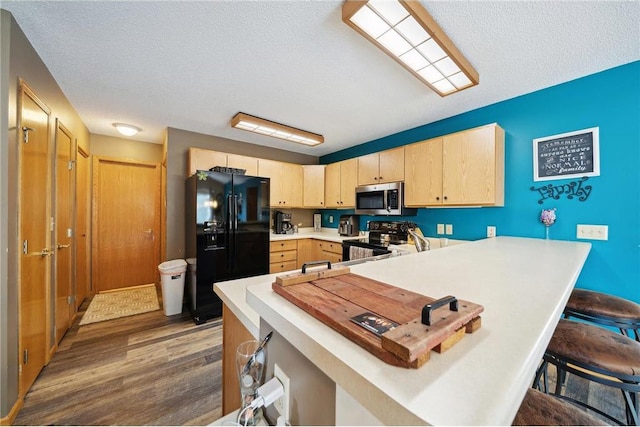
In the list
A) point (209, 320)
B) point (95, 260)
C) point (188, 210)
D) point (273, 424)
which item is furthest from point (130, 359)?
point (95, 260)

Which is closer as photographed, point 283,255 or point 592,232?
point 592,232

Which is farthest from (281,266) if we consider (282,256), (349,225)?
(349,225)

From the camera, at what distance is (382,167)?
3.30 metres

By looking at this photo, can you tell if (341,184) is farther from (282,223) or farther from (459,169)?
(459,169)

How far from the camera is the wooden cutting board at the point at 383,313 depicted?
1.28 ft

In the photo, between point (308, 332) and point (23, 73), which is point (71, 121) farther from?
point (308, 332)

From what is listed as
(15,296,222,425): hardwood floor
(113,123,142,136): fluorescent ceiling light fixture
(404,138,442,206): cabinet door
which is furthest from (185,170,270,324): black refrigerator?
(404,138,442,206): cabinet door

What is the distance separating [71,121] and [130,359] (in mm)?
2550

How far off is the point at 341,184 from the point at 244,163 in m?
1.55

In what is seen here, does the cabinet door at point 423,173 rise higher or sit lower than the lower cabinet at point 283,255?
higher

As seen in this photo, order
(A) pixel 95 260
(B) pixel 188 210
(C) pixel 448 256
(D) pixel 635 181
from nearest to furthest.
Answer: (C) pixel 448 256 < (D) pixel 635 181 < (B) pixel 188 210 < (A) pixel 95 260

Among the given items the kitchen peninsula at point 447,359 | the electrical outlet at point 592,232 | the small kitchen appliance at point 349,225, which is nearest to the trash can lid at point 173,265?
the small kitchen appliance at point 349,225

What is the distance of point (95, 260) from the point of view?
3.58 meters

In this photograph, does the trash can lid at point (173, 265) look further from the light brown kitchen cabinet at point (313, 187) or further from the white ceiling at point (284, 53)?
the light brown kitchen cabinet at point (313, 187)
